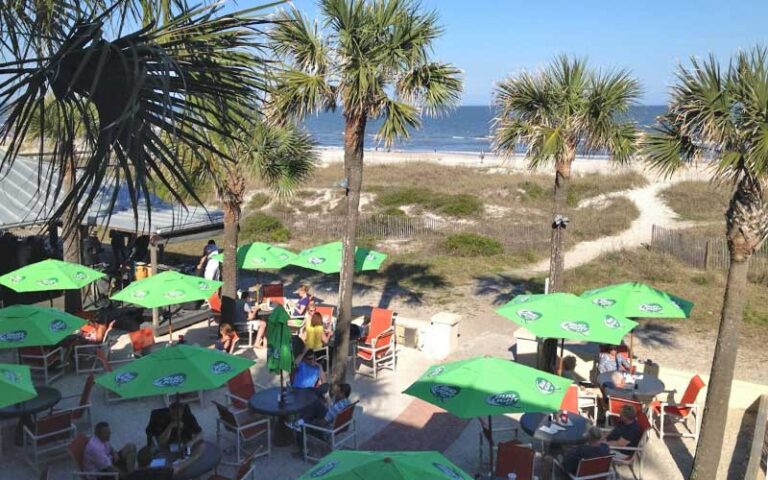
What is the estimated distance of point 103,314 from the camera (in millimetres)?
14984

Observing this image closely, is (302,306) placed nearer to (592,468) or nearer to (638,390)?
(638,390)

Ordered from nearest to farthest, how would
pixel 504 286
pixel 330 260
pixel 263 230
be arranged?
pixel 330 260, pixel 504 286, pixel 263 230

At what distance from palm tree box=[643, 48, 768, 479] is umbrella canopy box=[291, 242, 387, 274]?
781cm

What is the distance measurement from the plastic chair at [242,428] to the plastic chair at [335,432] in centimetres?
52

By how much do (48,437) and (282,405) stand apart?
2.88 meters

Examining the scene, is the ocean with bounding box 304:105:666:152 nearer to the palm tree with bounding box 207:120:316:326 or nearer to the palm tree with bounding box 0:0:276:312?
the palm tree with bounding box 207:120:316:326

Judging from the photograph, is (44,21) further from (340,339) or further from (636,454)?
(636,454)

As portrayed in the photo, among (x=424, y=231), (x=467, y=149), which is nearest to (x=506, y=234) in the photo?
(x=424, y=231)

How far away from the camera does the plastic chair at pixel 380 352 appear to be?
1190 cm

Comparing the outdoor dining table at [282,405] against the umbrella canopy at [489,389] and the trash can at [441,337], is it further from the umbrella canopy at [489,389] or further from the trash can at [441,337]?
the trash can at [441,337]

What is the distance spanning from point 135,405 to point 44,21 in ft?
22.4

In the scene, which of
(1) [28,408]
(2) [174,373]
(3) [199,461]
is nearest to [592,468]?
(3) [199,461]

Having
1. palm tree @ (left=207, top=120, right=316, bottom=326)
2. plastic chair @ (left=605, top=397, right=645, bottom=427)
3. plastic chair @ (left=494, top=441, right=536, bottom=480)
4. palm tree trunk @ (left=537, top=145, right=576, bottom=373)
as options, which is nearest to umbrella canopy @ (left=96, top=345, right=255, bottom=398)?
plastic chair @ (left=494, top=441, right=536, bottom=480)

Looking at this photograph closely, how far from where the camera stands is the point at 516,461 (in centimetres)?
761
